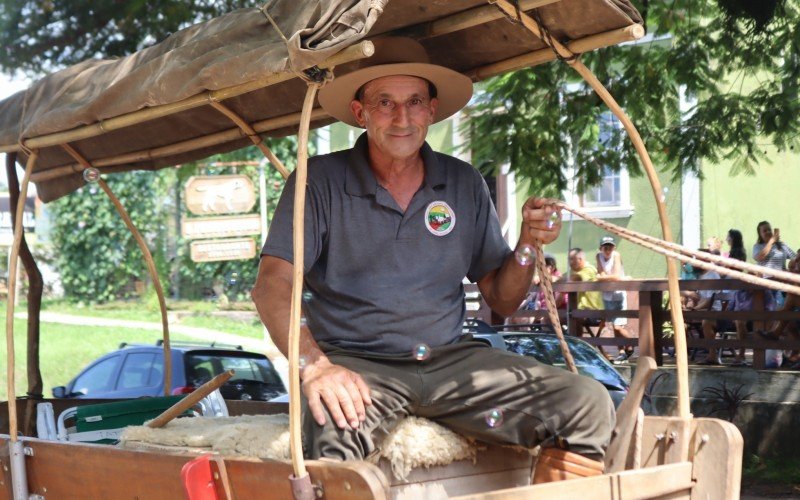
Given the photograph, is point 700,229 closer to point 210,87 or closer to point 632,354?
point 632,354

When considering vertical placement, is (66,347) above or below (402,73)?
below

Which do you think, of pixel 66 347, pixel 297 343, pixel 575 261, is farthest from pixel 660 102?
pixel 66 347

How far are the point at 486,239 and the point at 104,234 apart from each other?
20.3 meters

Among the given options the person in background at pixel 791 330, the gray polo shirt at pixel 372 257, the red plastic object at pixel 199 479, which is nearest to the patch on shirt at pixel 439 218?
the gray polo shirt at pixel 372 257

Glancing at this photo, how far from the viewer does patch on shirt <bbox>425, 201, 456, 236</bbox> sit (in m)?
3.75

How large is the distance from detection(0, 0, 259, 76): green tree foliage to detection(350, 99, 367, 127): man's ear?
168 inches

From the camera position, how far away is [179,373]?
909cm

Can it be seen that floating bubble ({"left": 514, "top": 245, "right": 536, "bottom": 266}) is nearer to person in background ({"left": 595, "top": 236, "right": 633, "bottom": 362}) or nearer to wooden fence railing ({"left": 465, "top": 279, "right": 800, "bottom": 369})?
wooden fence railing ({"left": 465, "top": 279, "right": 800, "bottom": 369})

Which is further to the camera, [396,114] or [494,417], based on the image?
[396,114]

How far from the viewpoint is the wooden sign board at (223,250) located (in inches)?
589

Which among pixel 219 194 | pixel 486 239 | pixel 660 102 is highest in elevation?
pixel 660 102

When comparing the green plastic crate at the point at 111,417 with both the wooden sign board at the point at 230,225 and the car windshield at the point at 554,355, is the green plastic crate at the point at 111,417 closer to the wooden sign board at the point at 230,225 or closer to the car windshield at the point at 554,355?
the car windshield at the point at 554,355

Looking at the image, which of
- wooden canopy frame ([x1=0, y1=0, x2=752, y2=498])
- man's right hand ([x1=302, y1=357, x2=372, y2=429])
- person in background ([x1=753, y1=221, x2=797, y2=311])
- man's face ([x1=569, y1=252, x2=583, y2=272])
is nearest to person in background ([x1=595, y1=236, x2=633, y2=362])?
man's face ([x1=569, y1=252, x2=583, y2=272])

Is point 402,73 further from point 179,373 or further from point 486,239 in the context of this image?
point 179,373
